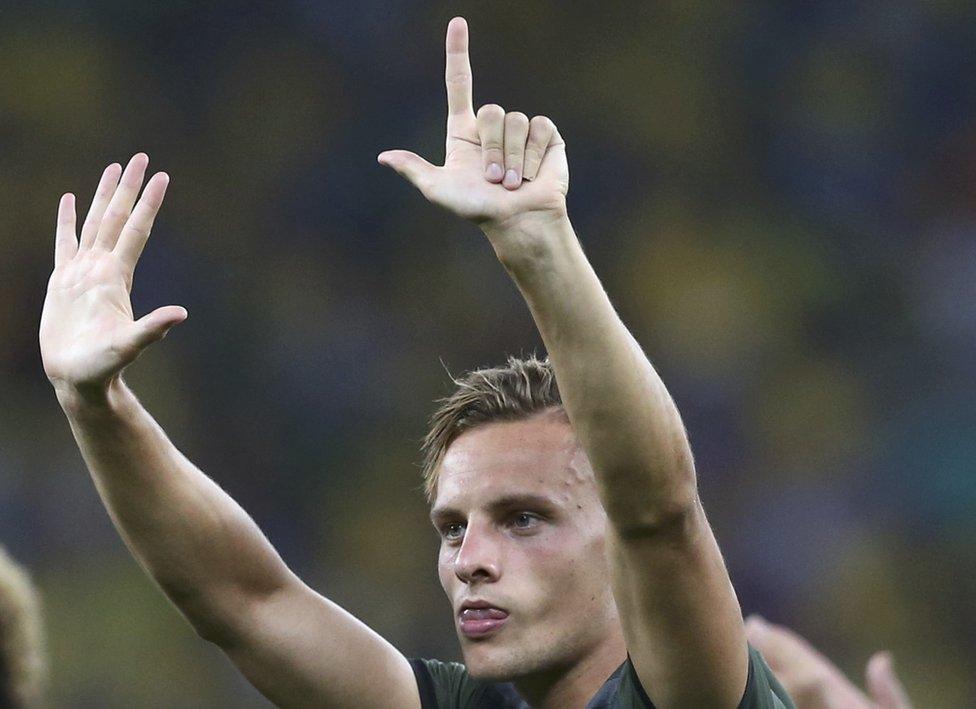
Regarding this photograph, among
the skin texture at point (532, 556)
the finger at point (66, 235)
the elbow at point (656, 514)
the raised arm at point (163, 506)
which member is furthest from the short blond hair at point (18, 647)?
the elbow at point (656, 514)

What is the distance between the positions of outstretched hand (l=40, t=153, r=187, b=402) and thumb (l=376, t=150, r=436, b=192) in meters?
0.47

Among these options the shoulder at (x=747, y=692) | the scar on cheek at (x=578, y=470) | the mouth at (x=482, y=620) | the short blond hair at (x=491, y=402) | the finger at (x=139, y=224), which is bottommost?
the shoulder at (x=747, y=692)

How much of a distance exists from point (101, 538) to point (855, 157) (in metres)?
4.31

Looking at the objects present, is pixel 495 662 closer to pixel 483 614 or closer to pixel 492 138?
pixel 483 614

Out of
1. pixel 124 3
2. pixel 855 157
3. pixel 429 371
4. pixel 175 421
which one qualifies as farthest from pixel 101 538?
pixel 855 157

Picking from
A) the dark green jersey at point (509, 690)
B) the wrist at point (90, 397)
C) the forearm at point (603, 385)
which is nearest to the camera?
the forearm at point (603, 385)

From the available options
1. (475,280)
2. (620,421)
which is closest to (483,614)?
(620,421)

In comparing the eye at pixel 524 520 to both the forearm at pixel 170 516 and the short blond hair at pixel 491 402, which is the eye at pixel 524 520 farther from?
the forearm at pixel 170 516

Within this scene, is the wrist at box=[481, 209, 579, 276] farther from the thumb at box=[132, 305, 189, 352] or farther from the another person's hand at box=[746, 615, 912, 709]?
the another person's hand at box=[746, 615, 912, 709]

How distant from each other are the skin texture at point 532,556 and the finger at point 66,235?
36.4 inches

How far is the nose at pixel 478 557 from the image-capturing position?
324 cm

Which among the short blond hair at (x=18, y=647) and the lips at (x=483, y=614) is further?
the short blond hair at (x=18, y=647)

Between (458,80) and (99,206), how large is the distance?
986mm

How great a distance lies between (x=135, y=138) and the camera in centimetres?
839
